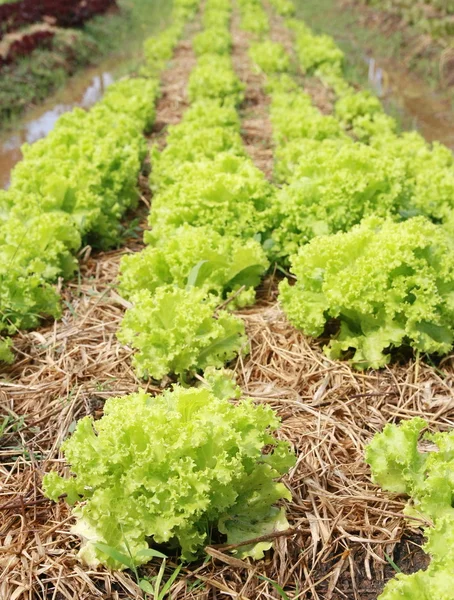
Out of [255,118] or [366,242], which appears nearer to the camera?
[366,242]

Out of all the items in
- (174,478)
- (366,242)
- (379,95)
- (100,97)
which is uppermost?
(174,478)

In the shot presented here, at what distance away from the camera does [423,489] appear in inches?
111

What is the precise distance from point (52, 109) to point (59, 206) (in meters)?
7.65

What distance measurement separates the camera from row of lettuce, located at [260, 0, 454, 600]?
2701mm

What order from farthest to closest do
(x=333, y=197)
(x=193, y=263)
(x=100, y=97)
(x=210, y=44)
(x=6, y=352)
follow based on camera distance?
(x=210, y=44)
(x=100, y=97)
(x=333, y=197)
(x=193, y=263)
(x=6, y=352)

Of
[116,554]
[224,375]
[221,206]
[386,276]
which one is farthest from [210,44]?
[116,554]

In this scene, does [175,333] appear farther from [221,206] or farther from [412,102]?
[412,102]

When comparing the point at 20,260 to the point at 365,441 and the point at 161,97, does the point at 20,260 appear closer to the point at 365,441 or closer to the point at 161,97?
the point at 365,441

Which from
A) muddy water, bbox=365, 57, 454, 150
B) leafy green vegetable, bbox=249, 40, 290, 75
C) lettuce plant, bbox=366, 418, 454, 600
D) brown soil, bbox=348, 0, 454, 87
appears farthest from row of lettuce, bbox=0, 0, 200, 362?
brown soil, bbox=348, 0, 454, 87

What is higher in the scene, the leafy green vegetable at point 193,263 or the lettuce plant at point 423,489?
the leafy green vegetable at point 193,263

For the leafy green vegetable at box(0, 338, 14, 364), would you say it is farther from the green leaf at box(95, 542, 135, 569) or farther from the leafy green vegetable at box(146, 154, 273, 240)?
the green leaf at box(95, 542, 135, 569)

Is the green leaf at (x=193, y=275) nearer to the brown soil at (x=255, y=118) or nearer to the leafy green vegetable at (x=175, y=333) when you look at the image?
the leafy green vegetable at (x=175, y=333)

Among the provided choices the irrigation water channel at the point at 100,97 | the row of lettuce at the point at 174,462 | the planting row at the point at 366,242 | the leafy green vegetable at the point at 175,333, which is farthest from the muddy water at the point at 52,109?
the row of lettuce at the point at 174,462

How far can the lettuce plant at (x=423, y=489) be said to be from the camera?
231cm
